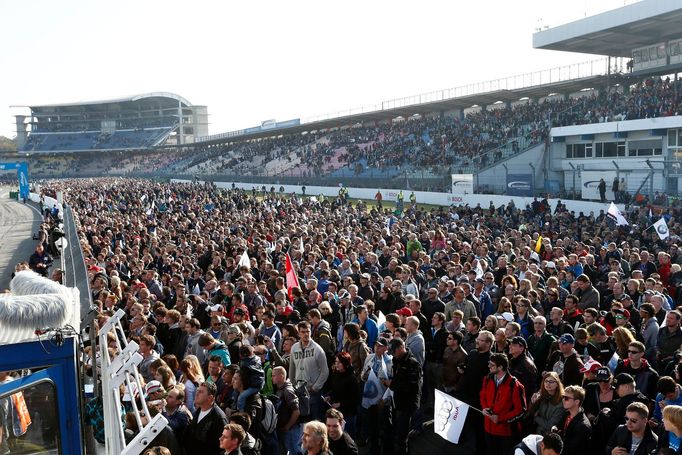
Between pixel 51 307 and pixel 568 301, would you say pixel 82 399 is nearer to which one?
pixel 51 307

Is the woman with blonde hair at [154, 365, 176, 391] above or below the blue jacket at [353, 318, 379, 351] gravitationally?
above

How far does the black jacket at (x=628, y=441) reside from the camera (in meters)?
5.39

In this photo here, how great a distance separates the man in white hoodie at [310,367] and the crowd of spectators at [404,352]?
0.02m

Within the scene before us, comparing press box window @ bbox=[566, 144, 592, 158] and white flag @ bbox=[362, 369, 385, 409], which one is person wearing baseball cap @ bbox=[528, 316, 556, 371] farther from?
press box window @ bbox=[566, 144, 592, 158]

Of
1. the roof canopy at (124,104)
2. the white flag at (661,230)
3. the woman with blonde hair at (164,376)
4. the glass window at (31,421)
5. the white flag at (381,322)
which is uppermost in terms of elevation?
the roof canopy at (124,104)

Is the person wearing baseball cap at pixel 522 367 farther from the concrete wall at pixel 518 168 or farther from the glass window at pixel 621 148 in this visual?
the glass window at pixel 621 148

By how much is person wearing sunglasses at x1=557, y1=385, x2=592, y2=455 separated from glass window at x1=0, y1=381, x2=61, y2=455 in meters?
4.19

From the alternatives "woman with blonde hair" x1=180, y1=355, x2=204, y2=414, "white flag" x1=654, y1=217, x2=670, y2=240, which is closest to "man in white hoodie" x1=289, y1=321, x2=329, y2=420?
"woman with blonde hair" x1=180, y1=355, x2=204, y2=414

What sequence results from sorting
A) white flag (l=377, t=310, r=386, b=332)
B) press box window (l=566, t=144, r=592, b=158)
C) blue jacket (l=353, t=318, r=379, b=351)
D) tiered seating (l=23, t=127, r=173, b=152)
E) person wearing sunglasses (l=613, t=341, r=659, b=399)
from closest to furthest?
person wearing sunglasses (l=613, t=341, r=659, b=399) → blue jacket (l=353, t=318, r=379, b=351) → white flag (l=377, t=310, r=386, b=332) → press box window (l=566, t=144, r=592, b=158) → tiered seating (l=23, t=127, r=173, b=152)

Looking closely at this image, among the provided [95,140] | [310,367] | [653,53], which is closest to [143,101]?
[95,140]

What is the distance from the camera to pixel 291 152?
69688 millimetres

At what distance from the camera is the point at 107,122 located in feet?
418

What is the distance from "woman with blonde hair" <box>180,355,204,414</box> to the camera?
676 centimetres

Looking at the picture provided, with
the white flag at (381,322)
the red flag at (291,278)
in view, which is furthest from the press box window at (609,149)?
the white flag at (381,322)
